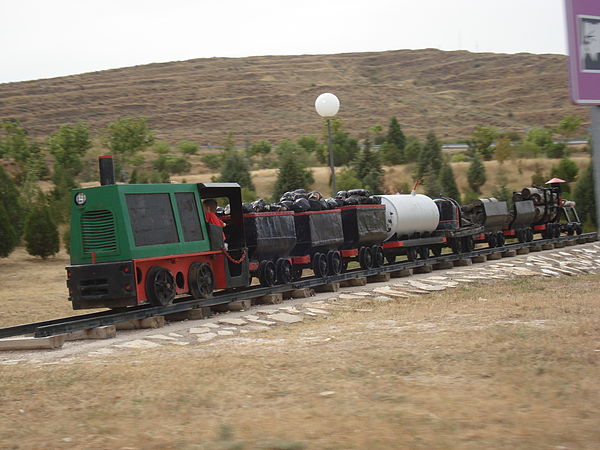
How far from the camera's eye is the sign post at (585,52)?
764cm

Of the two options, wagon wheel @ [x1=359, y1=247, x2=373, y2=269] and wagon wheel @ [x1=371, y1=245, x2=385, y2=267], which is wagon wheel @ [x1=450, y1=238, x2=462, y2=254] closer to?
wagon wheel @ [x1=371, y1=245, x2=385, y2=267]

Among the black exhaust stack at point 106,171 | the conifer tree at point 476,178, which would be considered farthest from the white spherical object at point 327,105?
the conifer tree at point 476,178

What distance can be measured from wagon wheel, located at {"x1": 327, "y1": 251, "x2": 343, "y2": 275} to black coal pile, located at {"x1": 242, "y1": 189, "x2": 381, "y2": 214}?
1.17 meters

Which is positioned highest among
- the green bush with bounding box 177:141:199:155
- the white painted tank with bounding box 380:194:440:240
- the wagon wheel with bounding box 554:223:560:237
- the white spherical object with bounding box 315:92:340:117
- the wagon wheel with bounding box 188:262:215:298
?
the green bush with bounding box 177:141:199:155

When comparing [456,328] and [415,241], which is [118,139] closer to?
[415,241]

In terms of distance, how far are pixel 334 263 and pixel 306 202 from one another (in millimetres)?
1821

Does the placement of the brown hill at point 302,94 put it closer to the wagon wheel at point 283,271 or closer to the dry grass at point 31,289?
the dry grass at point 31,289

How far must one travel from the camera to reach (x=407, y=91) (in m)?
147

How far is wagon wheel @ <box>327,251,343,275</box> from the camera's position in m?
22.3

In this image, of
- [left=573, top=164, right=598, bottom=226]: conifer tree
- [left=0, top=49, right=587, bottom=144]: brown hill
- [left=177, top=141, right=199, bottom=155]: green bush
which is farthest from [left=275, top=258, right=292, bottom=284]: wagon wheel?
[left=0, top=49, right=587, bottom=144]: brown hill

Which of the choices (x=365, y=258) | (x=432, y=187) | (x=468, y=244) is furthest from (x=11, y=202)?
(x=432, y=187)

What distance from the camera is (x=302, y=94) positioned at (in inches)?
5615

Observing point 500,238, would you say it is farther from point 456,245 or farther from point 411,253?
point 411,253

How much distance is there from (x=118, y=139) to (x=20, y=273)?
36952 millimetres
